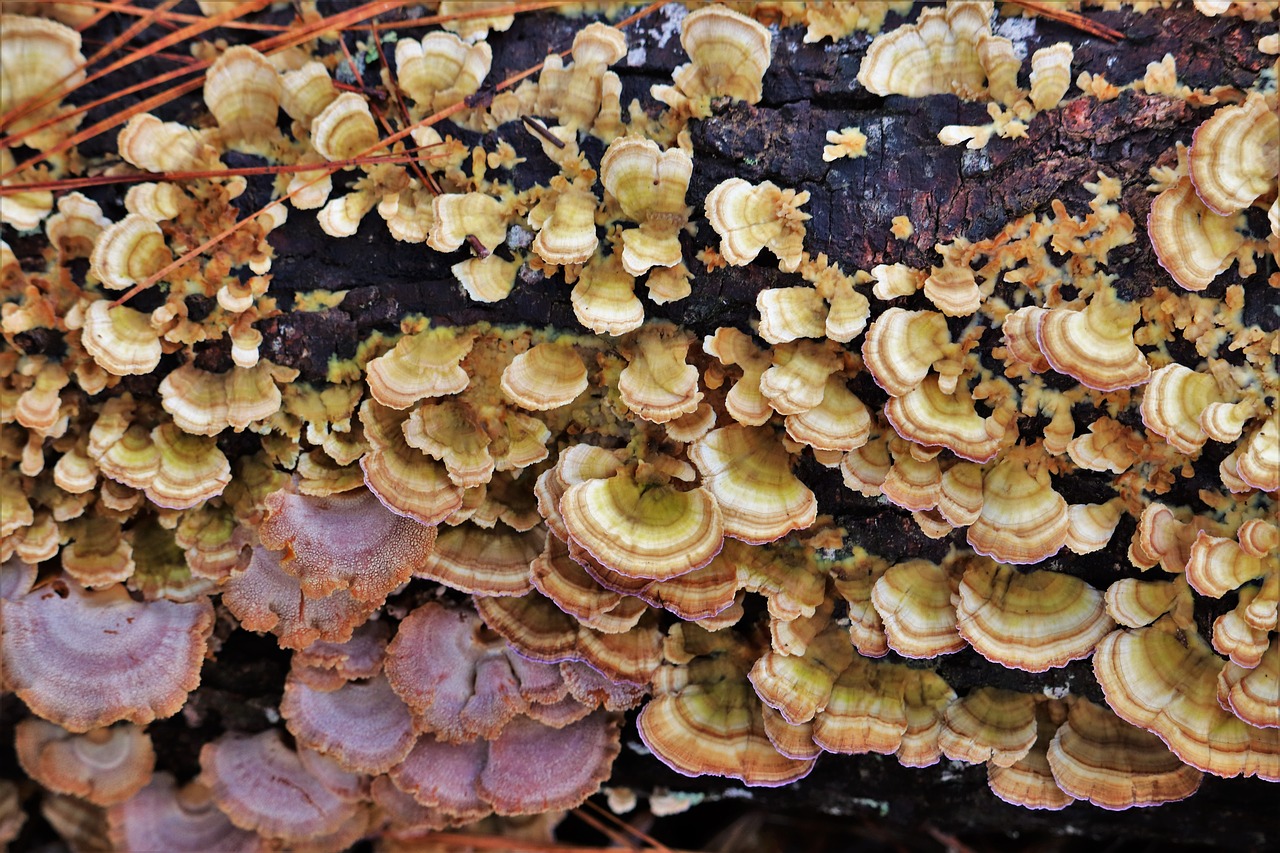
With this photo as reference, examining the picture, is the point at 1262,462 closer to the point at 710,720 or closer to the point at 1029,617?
the point at 1029,617

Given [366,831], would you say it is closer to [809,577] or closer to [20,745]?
[20,745]

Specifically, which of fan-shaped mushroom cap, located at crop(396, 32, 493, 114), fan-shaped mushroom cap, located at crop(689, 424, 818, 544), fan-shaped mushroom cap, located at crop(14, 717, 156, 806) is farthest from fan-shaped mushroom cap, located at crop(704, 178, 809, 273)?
fan-shaped mushroom cap, located at crop(14, 717, 156, 806)

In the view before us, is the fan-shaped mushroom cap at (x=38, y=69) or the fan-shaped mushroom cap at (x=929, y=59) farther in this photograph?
the fan-shaped mushroom cap at (x=38, y=69)

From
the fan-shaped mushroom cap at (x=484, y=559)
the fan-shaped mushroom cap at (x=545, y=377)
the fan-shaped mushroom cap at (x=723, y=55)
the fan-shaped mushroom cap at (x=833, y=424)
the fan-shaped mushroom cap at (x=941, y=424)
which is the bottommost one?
the fan-shaped mushroom cap at (x=484, y=559)

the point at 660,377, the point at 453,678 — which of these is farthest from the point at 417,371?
the point at 453,678

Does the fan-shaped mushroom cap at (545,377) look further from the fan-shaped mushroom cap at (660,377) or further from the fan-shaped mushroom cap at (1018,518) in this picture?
the fan-shaped mushroom cap at (1018,518)

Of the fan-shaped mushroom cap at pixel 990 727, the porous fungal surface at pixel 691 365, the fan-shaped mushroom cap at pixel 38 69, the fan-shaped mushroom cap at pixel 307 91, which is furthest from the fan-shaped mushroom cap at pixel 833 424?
the fan-shaped mushroom cap at pixel 38 69
